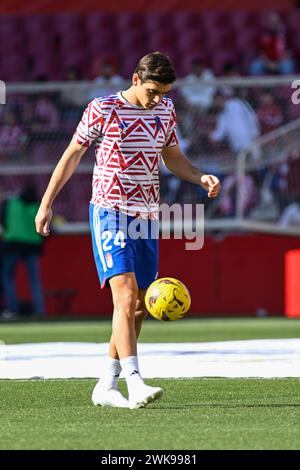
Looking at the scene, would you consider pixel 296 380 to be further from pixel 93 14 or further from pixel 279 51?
pixel 93 14

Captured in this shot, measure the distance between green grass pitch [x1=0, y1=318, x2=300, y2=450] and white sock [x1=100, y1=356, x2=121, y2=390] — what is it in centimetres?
18

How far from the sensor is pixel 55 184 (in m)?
8.45

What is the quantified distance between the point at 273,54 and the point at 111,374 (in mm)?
17814

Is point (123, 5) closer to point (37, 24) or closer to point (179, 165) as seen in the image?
point (37, 24)

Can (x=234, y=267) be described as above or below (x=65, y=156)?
below

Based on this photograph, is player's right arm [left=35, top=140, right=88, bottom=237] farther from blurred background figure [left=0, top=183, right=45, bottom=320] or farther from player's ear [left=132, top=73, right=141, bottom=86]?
blurred background figure [left=0, top=183, right=45, bottom=320]

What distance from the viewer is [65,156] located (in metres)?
8.53

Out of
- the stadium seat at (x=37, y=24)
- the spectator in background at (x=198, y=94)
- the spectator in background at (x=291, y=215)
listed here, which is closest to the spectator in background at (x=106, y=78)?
the spectator in background at (x=198, y=94)

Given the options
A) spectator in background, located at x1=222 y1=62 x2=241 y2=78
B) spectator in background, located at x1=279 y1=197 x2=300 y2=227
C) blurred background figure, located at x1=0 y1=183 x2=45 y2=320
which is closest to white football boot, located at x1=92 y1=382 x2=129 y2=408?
blurred background figure, located at x1=0 y1=183 x2=45 y2=320

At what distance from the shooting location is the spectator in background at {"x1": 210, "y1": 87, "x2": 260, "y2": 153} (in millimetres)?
21328

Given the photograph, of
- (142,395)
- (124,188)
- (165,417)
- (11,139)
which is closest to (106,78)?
(11,139)

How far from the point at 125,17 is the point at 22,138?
6.73m
